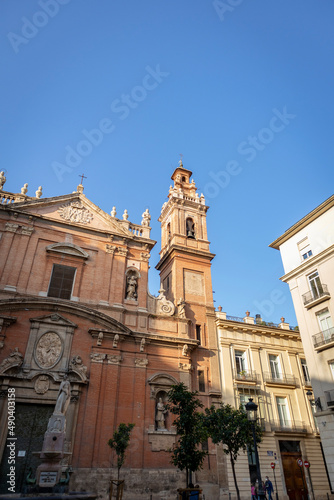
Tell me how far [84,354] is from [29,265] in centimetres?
611

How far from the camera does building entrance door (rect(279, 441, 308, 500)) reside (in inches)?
860

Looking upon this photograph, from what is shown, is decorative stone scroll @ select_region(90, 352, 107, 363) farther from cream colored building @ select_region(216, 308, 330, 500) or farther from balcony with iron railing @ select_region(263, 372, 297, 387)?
balcony with iron railing @ select_region(263, 372, 297, 387)

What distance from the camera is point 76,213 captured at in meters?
24.5

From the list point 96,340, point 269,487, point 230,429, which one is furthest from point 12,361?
point 269,487

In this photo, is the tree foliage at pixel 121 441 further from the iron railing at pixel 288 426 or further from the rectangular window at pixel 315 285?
the rectangular window at pixel 315 285

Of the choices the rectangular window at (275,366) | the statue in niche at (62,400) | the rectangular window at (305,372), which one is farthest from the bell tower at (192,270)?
the statue in niche at (62,400)

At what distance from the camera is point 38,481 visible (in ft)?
35.8

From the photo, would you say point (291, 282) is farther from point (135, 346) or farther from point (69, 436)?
point (69, 436)

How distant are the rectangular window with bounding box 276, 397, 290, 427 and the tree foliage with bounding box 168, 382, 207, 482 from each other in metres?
9.89

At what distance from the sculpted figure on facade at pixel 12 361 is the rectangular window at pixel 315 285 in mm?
16987

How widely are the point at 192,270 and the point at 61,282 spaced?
31.0 feet

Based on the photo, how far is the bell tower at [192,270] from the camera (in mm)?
23108

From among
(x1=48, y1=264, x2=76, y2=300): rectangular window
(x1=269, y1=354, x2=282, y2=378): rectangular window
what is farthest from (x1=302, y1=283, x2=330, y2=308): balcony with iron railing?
(x1=48, y1=264, x2=76, y2=300): rectangular window

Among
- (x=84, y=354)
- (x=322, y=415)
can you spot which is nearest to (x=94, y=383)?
(x=84, y=354)
